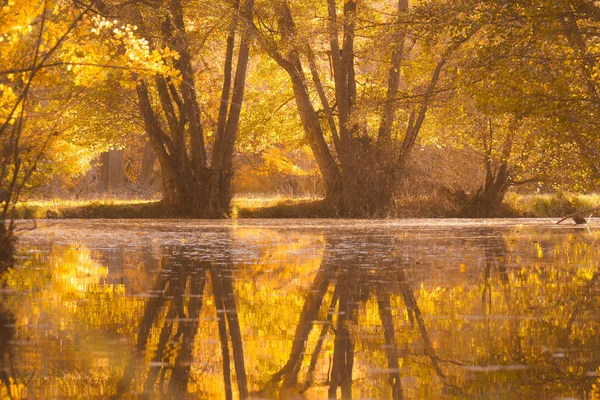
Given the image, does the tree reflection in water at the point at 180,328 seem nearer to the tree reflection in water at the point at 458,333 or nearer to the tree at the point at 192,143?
the tree reflection in water at the point at 458,333

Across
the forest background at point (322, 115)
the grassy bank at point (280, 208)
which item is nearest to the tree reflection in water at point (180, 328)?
the forest background at point (322, 115)

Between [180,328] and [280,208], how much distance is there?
87.6 ft

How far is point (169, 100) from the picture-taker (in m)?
30.0

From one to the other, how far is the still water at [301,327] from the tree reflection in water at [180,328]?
1 cm

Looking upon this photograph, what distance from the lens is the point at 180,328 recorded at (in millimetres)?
6520

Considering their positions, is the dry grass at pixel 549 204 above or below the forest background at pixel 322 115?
below

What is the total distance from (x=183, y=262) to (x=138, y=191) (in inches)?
1445

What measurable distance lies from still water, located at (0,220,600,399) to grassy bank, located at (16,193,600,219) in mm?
18751

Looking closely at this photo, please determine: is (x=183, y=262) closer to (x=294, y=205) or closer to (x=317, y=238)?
(x=317, y=238)

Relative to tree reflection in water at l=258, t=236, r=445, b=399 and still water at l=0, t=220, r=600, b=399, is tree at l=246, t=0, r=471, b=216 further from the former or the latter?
still water at l=0, t=220, r=600, b=399

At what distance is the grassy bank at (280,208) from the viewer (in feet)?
104

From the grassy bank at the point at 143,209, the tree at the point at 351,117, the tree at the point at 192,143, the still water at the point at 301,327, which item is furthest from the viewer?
the grassy bank at the point at 143,209

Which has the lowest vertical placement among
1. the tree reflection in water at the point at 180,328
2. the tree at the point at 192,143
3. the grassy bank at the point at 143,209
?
the tree reflection in water at the point at 180,328

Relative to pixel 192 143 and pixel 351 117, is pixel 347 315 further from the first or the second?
pixel 192 143
